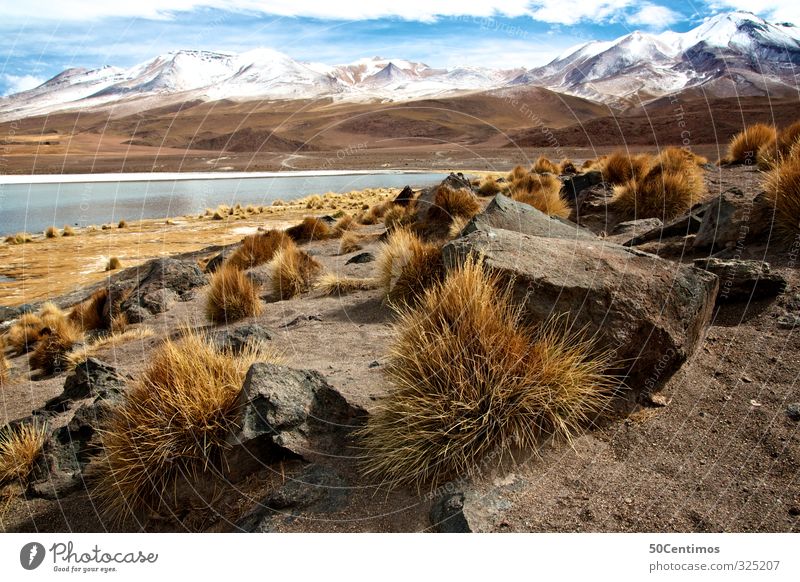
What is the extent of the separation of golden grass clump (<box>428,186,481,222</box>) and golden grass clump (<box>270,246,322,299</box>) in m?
3.47

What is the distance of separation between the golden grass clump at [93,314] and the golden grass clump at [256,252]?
3.24 metres

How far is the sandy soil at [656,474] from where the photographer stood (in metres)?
2.94

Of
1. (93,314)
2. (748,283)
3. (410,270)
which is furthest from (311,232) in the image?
(748,283)

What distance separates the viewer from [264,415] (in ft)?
12.6

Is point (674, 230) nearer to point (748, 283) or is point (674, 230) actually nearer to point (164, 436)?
point (748, 283)

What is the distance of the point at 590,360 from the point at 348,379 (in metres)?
2.16

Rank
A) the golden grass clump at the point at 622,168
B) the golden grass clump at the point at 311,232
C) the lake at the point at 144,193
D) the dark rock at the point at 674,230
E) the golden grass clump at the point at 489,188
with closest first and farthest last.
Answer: the dark rock at the point at 674,230, the golden grass clump at the point at 622,168, the golden grass clump at the point at 311,232, the golden grass clump at the point at 489,188, the lake at the point at 144,193

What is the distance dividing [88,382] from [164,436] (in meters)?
2.52

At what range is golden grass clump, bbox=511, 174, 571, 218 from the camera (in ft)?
38.5

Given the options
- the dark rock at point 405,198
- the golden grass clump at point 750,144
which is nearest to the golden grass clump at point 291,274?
the dark rock at point 405,198

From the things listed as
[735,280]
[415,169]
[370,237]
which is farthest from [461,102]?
[735,280]

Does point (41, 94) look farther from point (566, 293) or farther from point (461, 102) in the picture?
point (566, 293)

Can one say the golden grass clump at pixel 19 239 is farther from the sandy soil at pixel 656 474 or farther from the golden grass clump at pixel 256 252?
the sandy soil at pixel 656 474

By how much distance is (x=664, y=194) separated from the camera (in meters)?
10.4
